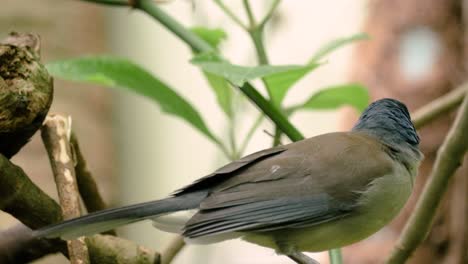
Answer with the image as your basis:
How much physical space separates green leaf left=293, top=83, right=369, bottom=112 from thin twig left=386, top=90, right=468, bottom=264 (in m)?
0.22

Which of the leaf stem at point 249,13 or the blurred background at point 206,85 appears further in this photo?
the blurred background at point 206,85

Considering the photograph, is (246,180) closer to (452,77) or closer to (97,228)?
(97,228)

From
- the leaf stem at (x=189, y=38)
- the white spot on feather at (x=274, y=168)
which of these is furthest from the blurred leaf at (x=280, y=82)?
the white spot on feather at (x=274, y=168)

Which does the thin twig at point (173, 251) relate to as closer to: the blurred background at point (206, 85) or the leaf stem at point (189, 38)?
the leaf stem at point (189, 38)

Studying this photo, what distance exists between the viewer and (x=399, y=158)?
90 cm

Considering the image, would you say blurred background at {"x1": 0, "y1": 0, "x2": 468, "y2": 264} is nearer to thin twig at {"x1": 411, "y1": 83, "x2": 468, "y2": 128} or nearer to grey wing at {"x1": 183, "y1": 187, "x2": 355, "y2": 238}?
thin twig at {"x1": 411, "y1": 83, "x2": 468, "y2": 128}

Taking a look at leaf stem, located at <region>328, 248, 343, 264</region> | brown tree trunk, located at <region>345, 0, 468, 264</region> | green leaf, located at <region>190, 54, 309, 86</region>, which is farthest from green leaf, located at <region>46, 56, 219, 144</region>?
brown tree trunk, located at <region>345, 0, 468, 264</region>

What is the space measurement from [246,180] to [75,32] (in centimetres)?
213

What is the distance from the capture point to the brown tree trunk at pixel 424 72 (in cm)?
178

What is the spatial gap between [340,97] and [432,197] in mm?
251

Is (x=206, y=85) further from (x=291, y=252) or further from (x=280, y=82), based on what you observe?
(x=291, y=252)

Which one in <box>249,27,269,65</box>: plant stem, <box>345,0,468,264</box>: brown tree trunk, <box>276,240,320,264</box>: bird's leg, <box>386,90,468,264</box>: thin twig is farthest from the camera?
<box>345,0,468,264</box>: brown tree trunk

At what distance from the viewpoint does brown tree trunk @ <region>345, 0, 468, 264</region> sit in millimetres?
1778

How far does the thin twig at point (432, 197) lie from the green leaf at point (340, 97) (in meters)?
0.22
